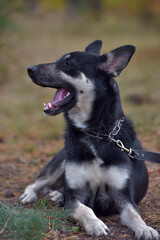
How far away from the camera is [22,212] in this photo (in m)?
3.45

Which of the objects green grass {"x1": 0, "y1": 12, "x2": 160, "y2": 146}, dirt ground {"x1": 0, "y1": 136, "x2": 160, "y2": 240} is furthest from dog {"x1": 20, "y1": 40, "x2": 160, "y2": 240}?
green grass {"x1": 0, "y1": 12, "x2": 160, "y2": 146}

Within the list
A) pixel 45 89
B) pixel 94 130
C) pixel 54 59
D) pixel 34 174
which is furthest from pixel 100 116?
pixel 54 59

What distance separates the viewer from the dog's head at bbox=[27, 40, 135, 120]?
4.04m

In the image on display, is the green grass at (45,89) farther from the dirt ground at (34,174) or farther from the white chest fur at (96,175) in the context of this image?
the white chest fur at (96,175)

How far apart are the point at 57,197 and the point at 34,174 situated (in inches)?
55.8

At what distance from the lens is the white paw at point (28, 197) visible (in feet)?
15.3

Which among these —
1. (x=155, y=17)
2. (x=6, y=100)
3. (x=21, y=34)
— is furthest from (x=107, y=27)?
(x=6, y=100)

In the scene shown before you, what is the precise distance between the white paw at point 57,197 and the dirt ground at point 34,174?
484mm

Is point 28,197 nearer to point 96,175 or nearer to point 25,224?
point 96,175

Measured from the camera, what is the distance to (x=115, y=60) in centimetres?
Answer: 407

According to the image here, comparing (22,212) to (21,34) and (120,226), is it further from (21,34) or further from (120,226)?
(21,34)

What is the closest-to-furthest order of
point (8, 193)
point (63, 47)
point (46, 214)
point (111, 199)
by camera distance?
point (46, 214)
point (111, 199)
point (8, 193)
point (63, 47)

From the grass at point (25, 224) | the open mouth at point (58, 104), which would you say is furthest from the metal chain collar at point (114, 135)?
the grass at point (25, 224)

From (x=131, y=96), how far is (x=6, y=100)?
4.31m
